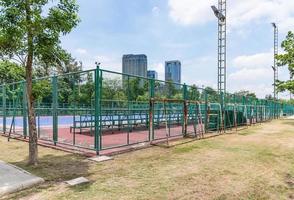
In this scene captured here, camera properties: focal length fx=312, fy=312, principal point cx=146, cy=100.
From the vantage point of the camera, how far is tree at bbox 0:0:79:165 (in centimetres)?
693

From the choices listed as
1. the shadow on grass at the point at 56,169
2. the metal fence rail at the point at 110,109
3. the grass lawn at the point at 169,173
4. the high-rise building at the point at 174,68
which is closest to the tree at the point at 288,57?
the metal fence rail at the point at 110,109

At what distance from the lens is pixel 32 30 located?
23.1 ft

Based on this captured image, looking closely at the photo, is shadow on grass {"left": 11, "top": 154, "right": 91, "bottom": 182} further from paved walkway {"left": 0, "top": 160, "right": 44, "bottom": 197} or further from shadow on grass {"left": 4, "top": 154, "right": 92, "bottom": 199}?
paved walkway {"left": 0, "top": 160, "right": 44, "bottom": 197}

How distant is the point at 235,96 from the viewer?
21.2 metres

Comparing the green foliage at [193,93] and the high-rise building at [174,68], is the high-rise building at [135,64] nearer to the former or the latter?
the high-rise building at [174,68]

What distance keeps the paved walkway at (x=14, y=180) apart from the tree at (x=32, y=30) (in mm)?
788

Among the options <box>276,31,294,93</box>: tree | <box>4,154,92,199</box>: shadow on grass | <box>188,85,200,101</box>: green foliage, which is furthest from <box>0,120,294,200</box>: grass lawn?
<box>276,31,294,93</box>: tree

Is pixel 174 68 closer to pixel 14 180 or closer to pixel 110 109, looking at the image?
pixel 110 109

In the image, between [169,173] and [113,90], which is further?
[113,90]

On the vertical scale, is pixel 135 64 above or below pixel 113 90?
above

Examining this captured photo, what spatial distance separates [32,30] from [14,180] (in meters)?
3.28

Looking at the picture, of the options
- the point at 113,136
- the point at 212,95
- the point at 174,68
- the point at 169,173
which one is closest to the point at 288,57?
the point at 212,95

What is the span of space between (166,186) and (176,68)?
6120 cm

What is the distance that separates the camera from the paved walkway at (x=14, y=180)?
5.65 m
